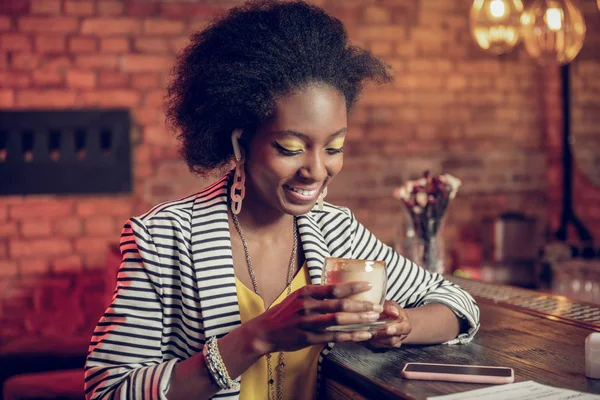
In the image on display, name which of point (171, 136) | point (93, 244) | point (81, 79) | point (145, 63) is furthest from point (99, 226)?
point (145, 63)

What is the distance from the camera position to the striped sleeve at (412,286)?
1545mm

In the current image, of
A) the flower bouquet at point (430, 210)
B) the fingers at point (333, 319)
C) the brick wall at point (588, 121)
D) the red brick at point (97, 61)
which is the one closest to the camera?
the fingers at point (333, 319)

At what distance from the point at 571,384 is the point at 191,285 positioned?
27.9 inches

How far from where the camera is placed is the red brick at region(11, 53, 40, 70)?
3383 millimetres

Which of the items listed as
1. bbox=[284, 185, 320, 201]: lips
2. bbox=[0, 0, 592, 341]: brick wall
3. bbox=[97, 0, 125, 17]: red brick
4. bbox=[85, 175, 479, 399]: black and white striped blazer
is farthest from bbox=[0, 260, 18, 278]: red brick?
bbox=[284, 185, 320, 201]: lips

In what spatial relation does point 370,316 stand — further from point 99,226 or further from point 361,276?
point 99,226

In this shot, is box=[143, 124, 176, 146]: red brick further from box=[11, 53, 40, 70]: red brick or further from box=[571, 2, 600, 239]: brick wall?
box=[571, 2, 600, 239]: brick wall

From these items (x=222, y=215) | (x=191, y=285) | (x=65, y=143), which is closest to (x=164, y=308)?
(x=191, y=285)

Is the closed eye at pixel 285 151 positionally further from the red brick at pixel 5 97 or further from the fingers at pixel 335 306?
the red brick at pixel 5 97

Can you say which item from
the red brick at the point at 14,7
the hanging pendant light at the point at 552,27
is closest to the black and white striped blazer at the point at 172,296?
the hanging pendant light at the point at 552,27

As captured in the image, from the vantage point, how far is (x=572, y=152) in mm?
4043

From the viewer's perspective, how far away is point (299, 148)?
1353 millimetres

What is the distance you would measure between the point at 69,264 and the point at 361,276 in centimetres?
264

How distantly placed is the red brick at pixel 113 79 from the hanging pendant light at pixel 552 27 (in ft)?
6.19
